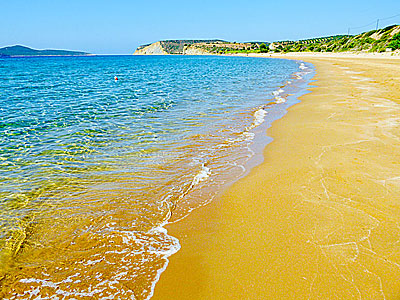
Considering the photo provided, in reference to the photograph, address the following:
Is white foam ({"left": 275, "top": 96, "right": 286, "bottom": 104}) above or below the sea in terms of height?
above

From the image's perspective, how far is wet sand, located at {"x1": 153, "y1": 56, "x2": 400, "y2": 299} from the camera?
2857 mm

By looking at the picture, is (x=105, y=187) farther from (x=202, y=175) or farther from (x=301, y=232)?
(x=301, y=232)

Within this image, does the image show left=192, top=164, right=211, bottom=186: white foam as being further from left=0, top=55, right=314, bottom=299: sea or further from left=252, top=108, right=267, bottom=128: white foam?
left=252, top=108, right=267, bottom=128: white foam

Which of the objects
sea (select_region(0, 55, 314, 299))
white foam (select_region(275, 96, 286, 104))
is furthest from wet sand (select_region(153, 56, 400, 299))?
white foam (select_region(275, 96, 286, 104))

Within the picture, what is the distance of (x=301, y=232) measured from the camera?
145 inches

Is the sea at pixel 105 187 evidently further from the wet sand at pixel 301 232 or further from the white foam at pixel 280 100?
the white foam at pixel 280 100

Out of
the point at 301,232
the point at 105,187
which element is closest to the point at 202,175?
the point at 105,187

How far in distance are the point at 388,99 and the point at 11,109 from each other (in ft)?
61.7

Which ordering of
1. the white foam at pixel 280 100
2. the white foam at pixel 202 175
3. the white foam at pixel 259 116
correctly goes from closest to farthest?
the white foam at pixel 202 175
the white foam at pixel 259 116
the white foam at pixel 280 100

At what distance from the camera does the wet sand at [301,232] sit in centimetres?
286

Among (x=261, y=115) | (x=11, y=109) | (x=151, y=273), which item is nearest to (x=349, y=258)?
(x=151, y=273)

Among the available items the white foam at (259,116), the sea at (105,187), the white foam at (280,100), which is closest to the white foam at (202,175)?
the sea at (105,187)

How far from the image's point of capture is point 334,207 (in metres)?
4.21

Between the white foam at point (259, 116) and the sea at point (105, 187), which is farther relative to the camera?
the white foam at point (259, 116)
